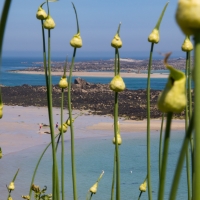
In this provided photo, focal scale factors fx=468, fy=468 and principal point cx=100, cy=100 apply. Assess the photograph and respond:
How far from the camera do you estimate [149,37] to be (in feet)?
3.88

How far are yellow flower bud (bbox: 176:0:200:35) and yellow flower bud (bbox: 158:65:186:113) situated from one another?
46 millimetres

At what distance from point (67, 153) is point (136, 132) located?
358 centimetres

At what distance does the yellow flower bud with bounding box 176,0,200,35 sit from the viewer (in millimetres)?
389

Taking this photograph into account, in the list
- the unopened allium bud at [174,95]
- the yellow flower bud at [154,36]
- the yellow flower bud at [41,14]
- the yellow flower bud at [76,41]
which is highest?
the yellow flower bud at [41,14]

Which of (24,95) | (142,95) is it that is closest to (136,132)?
(142,95)

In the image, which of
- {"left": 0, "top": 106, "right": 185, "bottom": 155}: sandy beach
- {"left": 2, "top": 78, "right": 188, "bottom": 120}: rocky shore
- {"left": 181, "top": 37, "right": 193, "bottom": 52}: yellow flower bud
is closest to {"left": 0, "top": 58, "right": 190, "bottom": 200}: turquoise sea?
{"left": 0, "top": 106, "right": 185, "bottom": 155}: sandy beach

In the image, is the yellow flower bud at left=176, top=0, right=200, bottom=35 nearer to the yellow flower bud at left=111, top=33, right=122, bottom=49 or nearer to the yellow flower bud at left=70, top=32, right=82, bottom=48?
the yellow flower bud at left=111, top=33, right=122, bottom=49

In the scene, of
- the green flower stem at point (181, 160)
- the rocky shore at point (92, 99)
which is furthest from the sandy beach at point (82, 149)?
the green flower stem at point (181, 160)

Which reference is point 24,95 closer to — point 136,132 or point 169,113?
point 136,132

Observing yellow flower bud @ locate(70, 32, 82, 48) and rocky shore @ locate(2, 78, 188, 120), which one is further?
rocky shore @ locate(2, 78, 188, 120)

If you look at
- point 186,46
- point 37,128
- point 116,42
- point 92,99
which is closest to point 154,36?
point 116,42

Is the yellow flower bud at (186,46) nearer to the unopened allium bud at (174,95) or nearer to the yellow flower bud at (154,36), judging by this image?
the yellow flower bud at (154,36)

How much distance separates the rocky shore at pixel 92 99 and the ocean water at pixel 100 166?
3874 millimetres

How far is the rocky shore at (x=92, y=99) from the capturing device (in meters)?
20.3
